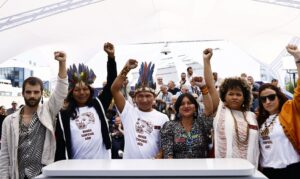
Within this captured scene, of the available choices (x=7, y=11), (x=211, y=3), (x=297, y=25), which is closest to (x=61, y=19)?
(x=7, y=11)

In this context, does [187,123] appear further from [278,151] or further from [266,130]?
[278,151]

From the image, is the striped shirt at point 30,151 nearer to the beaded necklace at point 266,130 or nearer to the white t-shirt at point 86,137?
the white t-shirt at point 86,137

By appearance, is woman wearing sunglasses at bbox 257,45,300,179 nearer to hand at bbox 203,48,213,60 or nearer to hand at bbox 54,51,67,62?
hand at bbox 203,48,213,60

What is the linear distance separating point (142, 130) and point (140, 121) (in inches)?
3.6

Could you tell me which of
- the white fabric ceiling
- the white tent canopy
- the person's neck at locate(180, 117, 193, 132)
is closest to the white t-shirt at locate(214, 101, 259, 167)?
the person's neck at locate(180, 117, 193, 132)

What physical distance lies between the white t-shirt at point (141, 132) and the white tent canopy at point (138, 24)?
334 inches

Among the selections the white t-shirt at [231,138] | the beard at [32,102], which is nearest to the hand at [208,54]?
the white t-shirt at [231,138]

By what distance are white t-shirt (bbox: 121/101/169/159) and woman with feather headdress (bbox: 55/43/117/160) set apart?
22cm

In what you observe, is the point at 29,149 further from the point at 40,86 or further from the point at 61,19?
the point at 61,19

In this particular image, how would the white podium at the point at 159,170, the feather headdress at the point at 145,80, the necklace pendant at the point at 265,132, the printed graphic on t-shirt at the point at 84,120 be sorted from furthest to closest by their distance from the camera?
the feather headdress at the point at 145,80
the printed graphic on t-shirt at the point at 84,120
the necklace pendant at the point at 265,132
the white podium at the point at 159,170

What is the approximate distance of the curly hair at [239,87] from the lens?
9.97ft

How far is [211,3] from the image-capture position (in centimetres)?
1496

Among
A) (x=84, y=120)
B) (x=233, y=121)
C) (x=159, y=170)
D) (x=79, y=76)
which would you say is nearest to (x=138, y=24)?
(x=79, y=76)

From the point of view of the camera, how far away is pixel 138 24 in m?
17.0
